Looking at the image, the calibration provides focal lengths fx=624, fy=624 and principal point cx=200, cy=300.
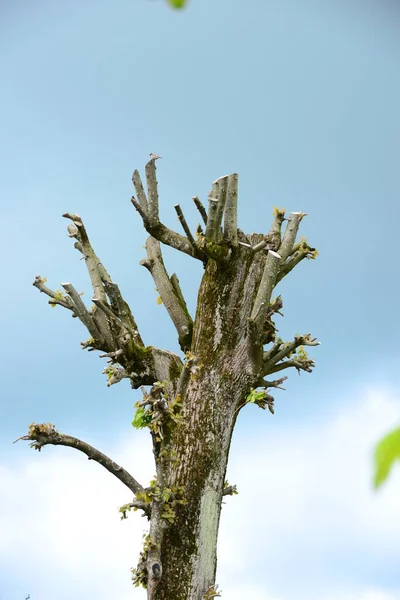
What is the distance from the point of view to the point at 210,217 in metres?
7.95

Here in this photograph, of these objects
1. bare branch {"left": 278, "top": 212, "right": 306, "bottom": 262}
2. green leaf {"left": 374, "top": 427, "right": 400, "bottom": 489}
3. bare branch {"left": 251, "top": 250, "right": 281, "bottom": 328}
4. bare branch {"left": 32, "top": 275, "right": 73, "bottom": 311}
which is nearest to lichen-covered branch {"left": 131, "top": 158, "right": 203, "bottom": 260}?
bare branch {"left": 278, "top": 212, "right": 306, "bottom": 262}

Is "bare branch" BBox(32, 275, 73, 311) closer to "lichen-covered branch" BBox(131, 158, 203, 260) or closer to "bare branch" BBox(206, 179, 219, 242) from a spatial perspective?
"lichen-covered branch" BBox(131, 158, 203, 260)

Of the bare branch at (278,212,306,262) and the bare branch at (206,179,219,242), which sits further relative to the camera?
the bare branch at (278,212,306,262)

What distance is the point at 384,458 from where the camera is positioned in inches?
26.5

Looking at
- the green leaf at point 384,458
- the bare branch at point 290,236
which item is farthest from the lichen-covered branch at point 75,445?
the green leaf at point 384,458

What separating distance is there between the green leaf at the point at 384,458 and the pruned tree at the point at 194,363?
21.5 ft

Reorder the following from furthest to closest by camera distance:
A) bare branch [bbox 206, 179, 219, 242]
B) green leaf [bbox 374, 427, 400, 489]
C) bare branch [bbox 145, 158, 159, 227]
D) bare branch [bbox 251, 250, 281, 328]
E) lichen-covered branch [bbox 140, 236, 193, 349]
Result: lichen-covered branch [bbox 140, 236, 193, 349] → bare branch [bbox 145, 158, 159, 227] → bare branch [bbox 206, 179, 219, 242] → bare branch [bbox 251, 250, 281, 328] → green leaf [bbox 374, 427, 400, 489]

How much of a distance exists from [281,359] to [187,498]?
232cm

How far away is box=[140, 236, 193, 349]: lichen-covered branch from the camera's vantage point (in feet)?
29.6

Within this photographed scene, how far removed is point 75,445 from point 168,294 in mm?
2618

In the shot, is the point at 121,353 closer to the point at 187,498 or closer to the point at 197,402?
the point at 197,402

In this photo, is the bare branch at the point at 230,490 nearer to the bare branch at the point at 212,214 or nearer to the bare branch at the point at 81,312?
the bare branch at the point at 81,312

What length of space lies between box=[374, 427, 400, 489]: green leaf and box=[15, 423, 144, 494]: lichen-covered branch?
7.31m

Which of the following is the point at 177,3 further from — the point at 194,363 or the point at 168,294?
the point at 168,294
